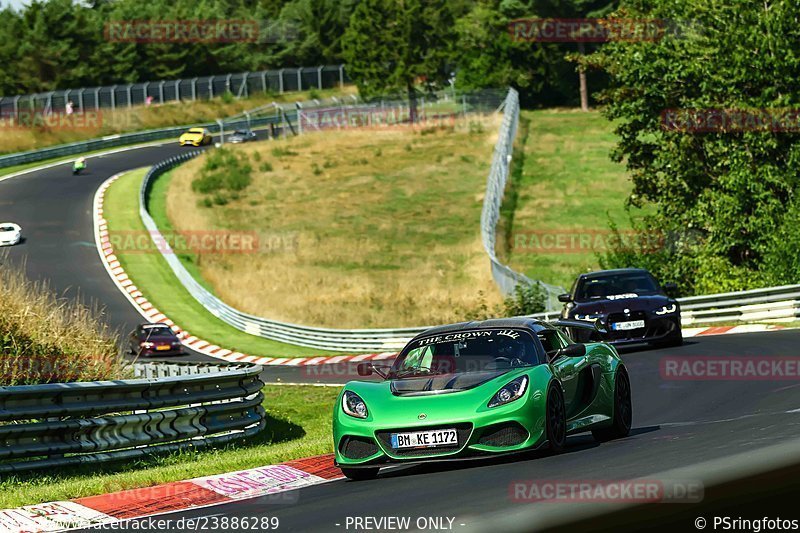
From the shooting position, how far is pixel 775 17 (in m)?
34.2

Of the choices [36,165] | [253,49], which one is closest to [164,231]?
[36,165]

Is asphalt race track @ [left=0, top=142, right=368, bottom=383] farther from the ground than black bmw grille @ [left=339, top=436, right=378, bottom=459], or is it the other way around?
black bmw grille @ [left=339, top=436, right=378, bottom=459]

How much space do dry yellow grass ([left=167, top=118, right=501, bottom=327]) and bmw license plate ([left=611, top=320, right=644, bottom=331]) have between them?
12865 millimetres

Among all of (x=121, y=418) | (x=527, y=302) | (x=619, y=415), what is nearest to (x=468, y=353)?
(x=619, y=415)

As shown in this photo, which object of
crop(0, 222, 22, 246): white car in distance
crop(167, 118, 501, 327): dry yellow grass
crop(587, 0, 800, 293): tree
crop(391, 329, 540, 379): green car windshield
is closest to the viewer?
crop(391, 329, 540, 379): green car windshield

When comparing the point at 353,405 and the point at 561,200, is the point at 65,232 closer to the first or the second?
the point at 561,200

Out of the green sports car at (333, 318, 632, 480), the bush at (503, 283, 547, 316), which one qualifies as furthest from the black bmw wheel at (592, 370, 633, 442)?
the bush at (503, 283, 547, 316)

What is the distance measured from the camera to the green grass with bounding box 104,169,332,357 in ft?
129

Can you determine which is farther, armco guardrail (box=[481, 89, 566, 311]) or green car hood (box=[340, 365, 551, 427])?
armco guardrail (box=[481, 89, 566, 311])

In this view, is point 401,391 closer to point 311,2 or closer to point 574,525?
point 574,525

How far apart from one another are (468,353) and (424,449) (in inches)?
54.1

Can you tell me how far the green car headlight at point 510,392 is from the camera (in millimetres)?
9648

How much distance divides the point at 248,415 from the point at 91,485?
461 centimetres

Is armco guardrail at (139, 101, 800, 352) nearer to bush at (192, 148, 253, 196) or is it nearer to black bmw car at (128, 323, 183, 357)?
black bmw car at (128, 323, 183, 357)
